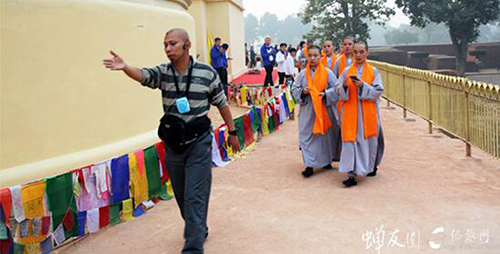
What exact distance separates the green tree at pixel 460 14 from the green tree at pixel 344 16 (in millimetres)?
2119

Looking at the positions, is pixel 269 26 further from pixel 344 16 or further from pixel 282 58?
pixel 282 58

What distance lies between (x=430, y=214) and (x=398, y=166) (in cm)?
235

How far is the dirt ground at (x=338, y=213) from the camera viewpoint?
4746 mm

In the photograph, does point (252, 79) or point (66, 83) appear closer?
point (66, 83)

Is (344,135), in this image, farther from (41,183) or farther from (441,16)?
(441,16)

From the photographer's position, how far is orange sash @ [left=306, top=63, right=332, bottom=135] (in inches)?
284

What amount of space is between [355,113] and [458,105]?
2646 millimetres

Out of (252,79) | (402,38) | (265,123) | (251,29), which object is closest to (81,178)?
(265,123)

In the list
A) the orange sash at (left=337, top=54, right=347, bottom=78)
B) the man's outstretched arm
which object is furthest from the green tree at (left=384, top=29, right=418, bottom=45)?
the man's outstretched arm

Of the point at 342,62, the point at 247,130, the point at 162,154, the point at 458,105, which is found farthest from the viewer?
the point at 247,130

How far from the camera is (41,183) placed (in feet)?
15.5

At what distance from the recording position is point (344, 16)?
39938mm

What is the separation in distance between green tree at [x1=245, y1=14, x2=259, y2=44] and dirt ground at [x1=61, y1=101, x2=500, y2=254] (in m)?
131

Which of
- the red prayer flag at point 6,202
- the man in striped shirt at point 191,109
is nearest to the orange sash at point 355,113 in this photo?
the man in striped shirt at point 191,109
